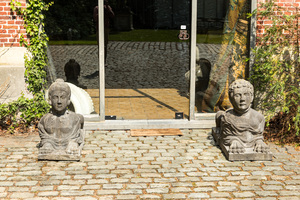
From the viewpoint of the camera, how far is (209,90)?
9625mm

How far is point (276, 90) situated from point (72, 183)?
14.3 feet

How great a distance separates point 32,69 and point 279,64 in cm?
491

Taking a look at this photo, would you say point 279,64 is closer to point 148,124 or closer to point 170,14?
point 170,14

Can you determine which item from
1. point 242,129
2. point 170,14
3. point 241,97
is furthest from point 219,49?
point 242,129

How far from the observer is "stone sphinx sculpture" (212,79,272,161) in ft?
24.5

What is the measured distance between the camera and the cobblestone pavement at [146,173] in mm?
6176

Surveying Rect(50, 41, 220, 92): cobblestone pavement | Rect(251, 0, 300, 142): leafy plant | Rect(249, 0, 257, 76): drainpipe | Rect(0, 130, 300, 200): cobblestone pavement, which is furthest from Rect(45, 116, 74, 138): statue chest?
Rect(249, 0, 257, 76): drainpipe

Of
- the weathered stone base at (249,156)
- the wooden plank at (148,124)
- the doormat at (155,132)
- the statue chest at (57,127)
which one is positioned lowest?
the weathered stone base at (249,156)

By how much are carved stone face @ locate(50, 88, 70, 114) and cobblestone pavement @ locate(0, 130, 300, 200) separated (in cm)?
92

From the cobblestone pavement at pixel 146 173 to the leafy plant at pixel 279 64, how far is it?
836mm

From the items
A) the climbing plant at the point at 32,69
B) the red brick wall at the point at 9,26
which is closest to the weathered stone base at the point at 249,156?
the climbing plant at the point at 32,69

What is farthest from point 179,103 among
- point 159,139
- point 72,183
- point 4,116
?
point 72,183

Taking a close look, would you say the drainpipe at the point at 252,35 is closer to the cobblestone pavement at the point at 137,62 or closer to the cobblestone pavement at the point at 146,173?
the cobblestone pavement at the point at 137,62

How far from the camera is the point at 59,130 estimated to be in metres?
7.57
